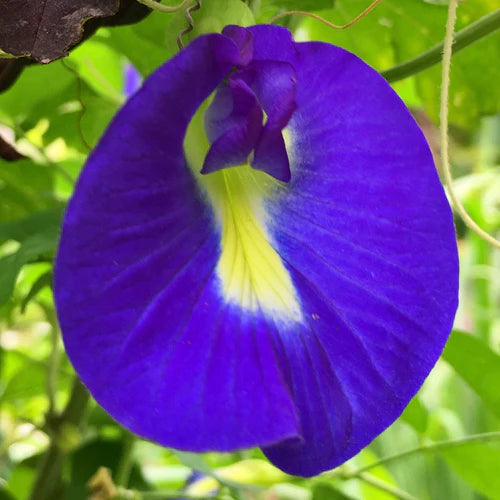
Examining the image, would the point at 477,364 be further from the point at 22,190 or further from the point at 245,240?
the point at 22,190

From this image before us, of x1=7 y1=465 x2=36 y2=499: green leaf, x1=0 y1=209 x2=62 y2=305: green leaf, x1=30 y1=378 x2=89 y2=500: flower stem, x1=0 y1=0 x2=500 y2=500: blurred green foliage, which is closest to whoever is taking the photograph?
x1=0 y1=209 x2=62 y2=305: green leaf

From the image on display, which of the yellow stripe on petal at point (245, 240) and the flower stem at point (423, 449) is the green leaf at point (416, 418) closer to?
the flower stem at point (423, 449)

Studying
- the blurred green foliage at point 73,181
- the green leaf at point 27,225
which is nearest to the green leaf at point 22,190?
the blurred green foliage at point 73,181

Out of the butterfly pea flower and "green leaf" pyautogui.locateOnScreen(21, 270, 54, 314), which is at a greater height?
the butterfly pea flower

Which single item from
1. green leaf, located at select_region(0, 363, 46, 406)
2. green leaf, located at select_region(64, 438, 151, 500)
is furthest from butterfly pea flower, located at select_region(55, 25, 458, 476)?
green leaf, located at select_region(0, 363, 46, 406)

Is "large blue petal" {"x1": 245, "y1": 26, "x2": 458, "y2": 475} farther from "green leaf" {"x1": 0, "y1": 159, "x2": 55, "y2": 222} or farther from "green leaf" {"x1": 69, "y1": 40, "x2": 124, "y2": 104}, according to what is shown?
"green leaf" {"x1": 69, "y1": 40, "x2": 124, "y2": 104}
